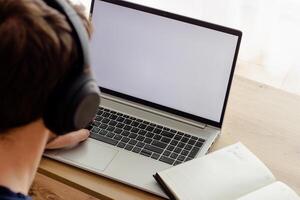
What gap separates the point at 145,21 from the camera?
1148mm

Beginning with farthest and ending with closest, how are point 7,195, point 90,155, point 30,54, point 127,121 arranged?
1. point 127,121
2. point 90,155
3. point 7,195
4. point 30,54

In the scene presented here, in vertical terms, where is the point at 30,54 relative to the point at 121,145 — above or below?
above

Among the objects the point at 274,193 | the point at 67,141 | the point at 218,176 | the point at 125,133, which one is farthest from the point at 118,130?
the point at 274,193

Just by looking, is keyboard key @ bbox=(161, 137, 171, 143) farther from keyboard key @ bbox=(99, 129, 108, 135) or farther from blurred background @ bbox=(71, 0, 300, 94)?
blurred background @ bbox=(71, 0, 300, 94)

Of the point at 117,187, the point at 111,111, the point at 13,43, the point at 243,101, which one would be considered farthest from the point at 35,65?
the point at 243,101

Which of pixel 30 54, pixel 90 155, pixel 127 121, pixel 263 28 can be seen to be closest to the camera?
pixel 30 54

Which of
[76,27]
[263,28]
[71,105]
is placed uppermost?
[76,27]

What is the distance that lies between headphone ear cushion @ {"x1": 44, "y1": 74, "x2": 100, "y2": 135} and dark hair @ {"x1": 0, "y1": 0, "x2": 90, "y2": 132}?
0.02m

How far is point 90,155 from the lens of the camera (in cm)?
104

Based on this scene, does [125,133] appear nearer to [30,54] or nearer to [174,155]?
[174,155]

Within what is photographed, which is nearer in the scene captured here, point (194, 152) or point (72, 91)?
point (72, 91)

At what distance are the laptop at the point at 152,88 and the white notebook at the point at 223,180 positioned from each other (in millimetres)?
51

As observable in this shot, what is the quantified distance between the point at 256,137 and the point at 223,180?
209 millimetres

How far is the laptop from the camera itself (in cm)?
Answer: 105
